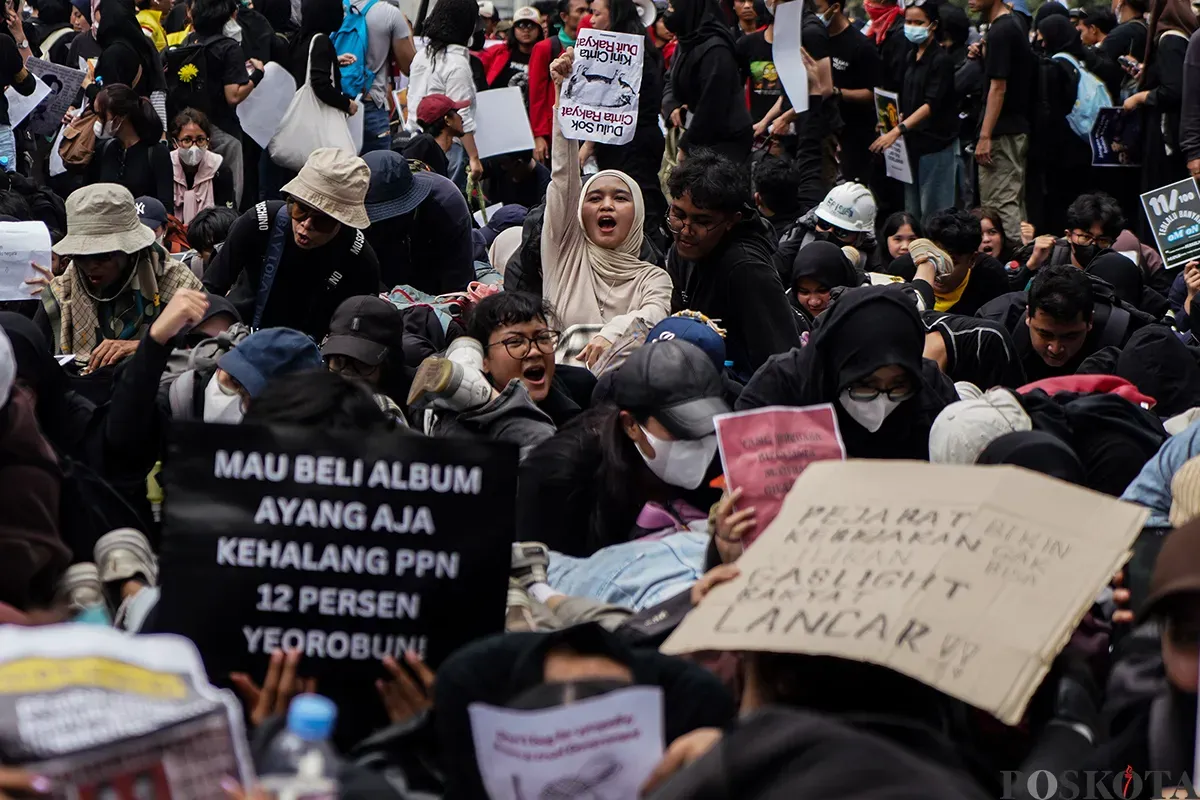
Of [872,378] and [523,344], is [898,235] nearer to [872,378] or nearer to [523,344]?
[523,344]

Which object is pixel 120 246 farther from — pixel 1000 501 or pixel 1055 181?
pixel 1055 181

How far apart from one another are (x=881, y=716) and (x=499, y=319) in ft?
11.2

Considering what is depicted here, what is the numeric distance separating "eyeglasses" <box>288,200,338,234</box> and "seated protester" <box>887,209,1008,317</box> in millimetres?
3249

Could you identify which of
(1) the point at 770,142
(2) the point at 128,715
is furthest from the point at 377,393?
(1) the point at 770,142

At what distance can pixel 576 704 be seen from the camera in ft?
8.55

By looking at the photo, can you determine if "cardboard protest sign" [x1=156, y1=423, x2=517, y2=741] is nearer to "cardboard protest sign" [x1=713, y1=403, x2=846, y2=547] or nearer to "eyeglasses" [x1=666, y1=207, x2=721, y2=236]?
"cardboard protest sign" [x1=713, y1=403, x2=846, y2=547]

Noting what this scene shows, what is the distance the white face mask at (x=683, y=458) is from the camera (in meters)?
4.70

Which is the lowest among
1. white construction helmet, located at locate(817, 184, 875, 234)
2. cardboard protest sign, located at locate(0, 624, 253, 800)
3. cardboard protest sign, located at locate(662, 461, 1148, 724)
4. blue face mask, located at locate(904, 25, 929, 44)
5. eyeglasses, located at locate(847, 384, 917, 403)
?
Answer: white construction helmet, located at locate(817, 184, 875, 234)

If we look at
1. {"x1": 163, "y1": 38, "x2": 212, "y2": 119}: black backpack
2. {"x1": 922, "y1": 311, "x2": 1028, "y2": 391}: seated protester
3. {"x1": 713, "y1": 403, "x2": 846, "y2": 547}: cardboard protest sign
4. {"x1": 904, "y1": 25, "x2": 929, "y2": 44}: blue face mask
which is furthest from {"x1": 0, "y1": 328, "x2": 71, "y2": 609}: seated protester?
{"x1": 904, "y1": 25, "x2": 929, "y2": 44}: blue face mask

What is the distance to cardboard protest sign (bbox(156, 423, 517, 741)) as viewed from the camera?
3.31 meters

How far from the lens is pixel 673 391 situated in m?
4.73

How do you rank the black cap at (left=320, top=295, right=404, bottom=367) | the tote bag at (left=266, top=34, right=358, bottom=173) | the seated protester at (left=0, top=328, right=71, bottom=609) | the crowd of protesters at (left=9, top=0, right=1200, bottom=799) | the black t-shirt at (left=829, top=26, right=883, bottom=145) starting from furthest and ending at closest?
the black t-shirt at (left=829, top=26, right=883, bottom=145), the tote bag at (left=266, top=34, right=358, bottom=173), the black cap at (left=320, top=295, right=404, bottom=367), the seated protester at (left=0, top=328, right=71, bottom=609), the crowd of protesters at (left=9, top=0, right=1200, bottom=799)

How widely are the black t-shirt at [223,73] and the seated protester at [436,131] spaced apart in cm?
166

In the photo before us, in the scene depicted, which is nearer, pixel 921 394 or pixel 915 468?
pixel 915 468
